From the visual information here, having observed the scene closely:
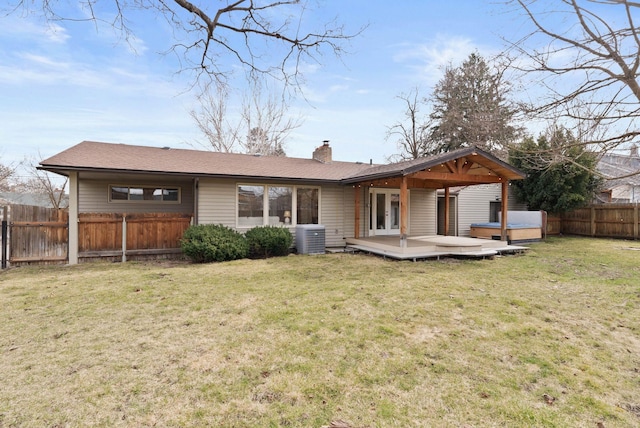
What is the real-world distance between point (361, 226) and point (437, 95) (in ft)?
60.3

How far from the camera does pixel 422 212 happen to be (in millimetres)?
13578

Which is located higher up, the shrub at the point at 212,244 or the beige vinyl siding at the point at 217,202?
the beige vinyl siding at the point at 217,202

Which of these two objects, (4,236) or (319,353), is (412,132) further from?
(319,353)

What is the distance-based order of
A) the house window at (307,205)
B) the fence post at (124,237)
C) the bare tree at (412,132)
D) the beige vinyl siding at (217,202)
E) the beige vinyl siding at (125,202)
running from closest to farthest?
1. the fence post at (124,237)
2. the beige vinyl siding at (217,202)
3. the beige vinyl siding at (125,202)
4. the house window at (307,205)
5. the bare tree at (412,132)

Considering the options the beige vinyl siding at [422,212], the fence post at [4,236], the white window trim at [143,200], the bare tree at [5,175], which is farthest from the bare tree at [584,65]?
the bare tree at [5,175]

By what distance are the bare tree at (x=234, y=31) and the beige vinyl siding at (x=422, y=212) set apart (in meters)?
8.50

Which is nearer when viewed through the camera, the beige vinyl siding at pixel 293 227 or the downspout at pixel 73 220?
the downspout at pixel 73 220

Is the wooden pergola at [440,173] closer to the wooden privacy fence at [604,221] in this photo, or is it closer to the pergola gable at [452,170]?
the pergola gable at [452,170]

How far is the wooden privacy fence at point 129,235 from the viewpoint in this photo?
8836 mm

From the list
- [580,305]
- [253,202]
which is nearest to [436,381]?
[580,305]

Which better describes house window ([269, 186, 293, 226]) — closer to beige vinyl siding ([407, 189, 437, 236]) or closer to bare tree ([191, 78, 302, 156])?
beige vinyl siding ([407, 189, 437, 236])

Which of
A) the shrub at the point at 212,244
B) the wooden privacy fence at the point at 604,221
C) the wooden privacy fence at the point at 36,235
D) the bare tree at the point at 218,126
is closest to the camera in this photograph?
the wooden privacy fence at the point at 36,235

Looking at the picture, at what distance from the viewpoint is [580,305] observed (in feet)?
16.6

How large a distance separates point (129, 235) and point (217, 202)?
256 centimetres
